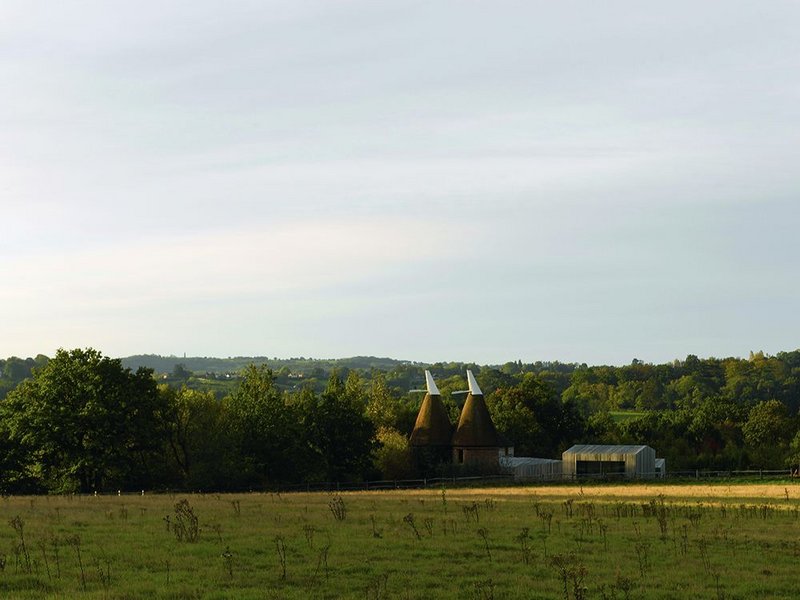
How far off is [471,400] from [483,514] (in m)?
47.0

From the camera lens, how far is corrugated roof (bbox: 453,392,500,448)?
8212cm

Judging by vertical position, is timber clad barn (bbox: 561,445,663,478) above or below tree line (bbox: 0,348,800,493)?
→ below

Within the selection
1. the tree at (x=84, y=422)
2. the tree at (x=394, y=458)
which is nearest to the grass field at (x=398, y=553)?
the tree at (x=84, y=422)

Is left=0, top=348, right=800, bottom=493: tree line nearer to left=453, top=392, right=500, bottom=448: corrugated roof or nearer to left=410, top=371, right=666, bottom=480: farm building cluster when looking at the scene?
left=410, top=371, right=666, bottom=480: farm building cluster

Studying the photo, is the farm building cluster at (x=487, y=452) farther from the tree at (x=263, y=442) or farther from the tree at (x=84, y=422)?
the tree at (x=84, y=422)

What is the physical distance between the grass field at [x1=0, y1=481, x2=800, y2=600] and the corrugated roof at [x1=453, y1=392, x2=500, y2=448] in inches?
1637

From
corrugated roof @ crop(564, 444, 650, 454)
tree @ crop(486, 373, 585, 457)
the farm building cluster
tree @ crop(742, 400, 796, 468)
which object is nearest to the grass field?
the farm building cluster

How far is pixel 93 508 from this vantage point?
40.0 metres

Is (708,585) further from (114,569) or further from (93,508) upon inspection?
(93,508)

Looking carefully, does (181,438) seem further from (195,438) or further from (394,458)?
(394,458)

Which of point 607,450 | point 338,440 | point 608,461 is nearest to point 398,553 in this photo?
point 338,440

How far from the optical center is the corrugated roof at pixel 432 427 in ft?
275

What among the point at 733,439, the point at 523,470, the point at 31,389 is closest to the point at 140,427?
the point at 31,389

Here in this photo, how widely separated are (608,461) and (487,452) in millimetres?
11444
